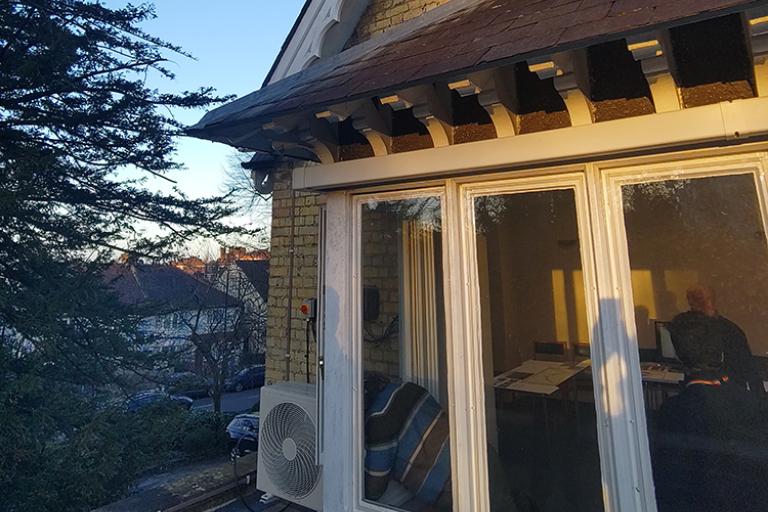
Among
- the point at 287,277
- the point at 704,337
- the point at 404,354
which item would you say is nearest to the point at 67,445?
the point at 287,277

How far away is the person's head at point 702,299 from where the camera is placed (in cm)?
171

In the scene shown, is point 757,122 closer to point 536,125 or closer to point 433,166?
point 536,125

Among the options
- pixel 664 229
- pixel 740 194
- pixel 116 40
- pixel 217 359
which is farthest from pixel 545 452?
pixel 217 359

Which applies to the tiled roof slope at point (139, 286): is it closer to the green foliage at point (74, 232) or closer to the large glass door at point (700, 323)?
the green foliage at point (74, 232)

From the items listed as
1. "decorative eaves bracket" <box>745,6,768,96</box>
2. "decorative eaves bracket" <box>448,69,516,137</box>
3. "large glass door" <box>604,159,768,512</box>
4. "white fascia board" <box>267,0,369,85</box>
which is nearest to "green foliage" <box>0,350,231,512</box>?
"white fascia board" <box>267,0,369,85</box>

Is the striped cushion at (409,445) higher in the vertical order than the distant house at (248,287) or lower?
lower

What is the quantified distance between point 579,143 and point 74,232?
689 centimetres

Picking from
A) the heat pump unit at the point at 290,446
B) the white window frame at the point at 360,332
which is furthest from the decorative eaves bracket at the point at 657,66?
the heat pump unit at the point at 290,446

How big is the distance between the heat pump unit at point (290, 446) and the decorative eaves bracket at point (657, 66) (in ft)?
9.18

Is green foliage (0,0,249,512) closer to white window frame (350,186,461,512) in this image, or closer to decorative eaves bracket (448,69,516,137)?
white window frame (350,186,461,512)

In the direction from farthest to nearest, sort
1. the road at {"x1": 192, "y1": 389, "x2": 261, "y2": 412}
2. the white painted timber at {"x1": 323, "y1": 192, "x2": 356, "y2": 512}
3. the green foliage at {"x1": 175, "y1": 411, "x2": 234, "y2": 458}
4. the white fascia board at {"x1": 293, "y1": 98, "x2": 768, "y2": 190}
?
the road at {"x1": 192, "y1": 389, "x2": 261, "y2": 412} < the green foliage at {"x1": 175, "y1": 411, "x2": 234, "y2": 458} < the white painted timber at {"x1": 323, "y1": 192, "x2": 356, "y2": 512} < the white fascia board at {"x1": 293, "y1": 98, "x2": 768, "y2": 190}

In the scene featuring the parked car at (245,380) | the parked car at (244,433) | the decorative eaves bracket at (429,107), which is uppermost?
the decorative eaves bracket at (429,107)

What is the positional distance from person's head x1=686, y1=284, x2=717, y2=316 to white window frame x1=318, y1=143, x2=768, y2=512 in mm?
262

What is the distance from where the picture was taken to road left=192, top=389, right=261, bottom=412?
20.5 m
